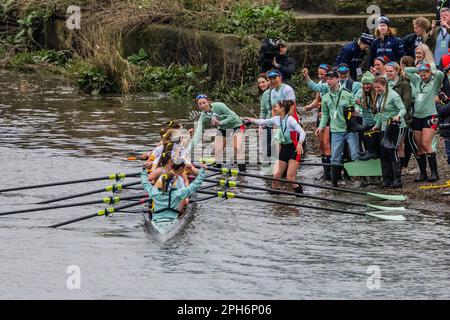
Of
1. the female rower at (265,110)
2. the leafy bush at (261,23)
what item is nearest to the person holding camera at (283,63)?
the female rower at (265,110)

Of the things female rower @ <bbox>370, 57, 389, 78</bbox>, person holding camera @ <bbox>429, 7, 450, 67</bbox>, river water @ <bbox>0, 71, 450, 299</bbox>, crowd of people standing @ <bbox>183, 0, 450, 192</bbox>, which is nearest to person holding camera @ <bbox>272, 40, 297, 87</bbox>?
crowd of people standing @ <bbox>183, 0, 450, 192</bbox>

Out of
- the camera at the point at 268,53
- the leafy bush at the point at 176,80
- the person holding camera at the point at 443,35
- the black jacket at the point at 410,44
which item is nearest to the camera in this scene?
the person holding camera at the point at 443,35

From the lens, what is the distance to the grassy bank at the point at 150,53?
27844 millimetres

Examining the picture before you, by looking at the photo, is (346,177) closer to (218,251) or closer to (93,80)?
(218,251)

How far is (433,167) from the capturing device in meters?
18.5

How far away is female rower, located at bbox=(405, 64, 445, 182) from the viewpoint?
1822 centimetres

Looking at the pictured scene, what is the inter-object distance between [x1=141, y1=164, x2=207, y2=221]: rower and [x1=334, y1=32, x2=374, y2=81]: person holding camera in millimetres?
5603

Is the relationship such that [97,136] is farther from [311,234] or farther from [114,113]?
[311,234]

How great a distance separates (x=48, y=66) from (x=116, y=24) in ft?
9.95

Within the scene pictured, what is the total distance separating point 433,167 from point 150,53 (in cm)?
1352

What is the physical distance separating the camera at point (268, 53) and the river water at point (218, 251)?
7.10 feet

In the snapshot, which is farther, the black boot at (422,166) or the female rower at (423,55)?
the black boot at (422,166)

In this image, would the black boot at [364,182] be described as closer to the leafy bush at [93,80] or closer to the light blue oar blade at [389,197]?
the light blue oar blade at [389,197]
